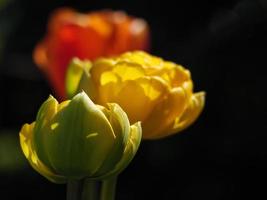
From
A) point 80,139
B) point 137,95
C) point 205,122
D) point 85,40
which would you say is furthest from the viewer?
point 205,122

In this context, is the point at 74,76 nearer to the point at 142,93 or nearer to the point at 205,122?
the point at 142,93

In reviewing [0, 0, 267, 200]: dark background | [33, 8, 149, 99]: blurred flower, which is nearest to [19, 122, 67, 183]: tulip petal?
[33, 8, 149, 99]: blurred flower

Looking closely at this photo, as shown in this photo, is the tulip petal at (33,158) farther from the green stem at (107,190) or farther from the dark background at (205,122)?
the dark background at (205,122)

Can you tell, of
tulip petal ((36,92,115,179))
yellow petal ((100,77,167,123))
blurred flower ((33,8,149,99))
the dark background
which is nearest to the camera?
tulip petal ((36,92,115,179))

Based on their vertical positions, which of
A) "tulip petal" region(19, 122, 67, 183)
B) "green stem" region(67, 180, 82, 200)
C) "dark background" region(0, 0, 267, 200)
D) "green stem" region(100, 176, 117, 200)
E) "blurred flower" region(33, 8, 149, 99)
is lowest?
"dark background" region(0, 0, 267, 200)

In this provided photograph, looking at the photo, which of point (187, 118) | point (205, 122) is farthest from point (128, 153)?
point (205, 122)

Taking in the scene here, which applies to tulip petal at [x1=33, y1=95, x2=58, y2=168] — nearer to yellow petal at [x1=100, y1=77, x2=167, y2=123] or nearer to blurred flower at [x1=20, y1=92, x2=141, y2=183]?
blurred flower at [x1=20, y1=92, x2=141, y2=183]

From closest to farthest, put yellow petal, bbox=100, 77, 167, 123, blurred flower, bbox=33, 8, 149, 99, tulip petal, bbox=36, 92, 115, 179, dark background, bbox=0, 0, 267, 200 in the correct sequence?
tulip petal, bbox=36, 92, 115, 179
yellow petal, bbox=100, 77, 167, 123
blurred flower, bbox=33, 8, 149, 99
dark background, bbox=0, 0, 267, 200
